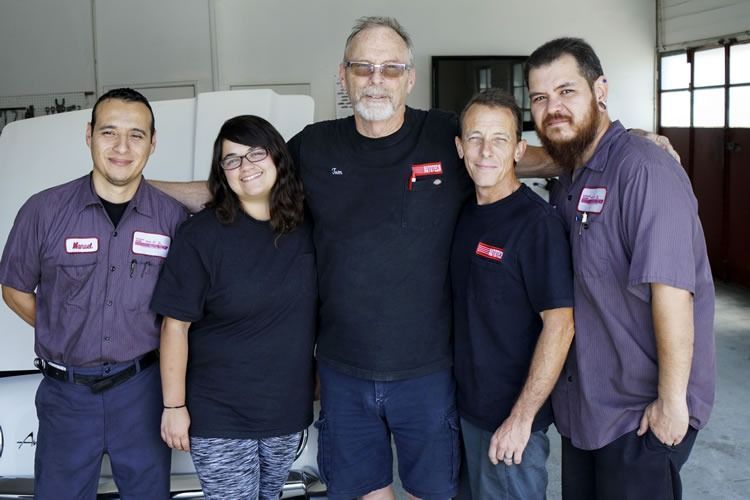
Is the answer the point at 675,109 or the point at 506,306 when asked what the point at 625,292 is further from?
the point at 675,109

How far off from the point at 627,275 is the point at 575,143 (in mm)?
414

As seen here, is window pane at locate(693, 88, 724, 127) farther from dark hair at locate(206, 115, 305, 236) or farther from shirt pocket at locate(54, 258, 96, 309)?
shirt pocket at locate(54, 258, 96, 309)

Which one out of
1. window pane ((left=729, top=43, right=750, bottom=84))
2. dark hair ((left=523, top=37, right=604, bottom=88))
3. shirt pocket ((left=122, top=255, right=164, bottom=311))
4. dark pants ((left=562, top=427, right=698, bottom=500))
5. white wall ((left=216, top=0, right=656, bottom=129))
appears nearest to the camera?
dark pants ((left=562, top=427, right=698, bottom=500))

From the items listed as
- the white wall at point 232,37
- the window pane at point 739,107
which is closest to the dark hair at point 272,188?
the white wall at point 232,37

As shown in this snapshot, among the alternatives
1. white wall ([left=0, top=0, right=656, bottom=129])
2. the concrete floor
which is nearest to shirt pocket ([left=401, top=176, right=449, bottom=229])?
the concrete floor

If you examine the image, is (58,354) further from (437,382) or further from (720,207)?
(720,207)

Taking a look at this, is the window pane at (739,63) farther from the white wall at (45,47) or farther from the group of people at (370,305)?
the white wall at (45,47)

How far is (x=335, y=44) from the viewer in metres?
8.61

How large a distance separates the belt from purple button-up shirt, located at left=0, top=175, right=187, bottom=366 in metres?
0.03

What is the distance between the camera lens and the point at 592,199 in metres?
1.84

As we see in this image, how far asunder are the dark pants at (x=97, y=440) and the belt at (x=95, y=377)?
0.04 ft

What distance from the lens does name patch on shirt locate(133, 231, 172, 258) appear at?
2.03m

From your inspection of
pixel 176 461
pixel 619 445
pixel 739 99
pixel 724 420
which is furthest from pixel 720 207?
pixel 176 461

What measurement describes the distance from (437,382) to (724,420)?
2.84 metres
